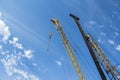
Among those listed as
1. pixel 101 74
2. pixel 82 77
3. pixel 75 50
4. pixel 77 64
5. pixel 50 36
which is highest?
pixel 50 36

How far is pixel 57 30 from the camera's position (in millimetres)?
60719

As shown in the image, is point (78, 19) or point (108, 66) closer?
point (78, 19)

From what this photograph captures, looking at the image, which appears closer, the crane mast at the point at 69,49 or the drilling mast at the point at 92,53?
the drilling mast at the point at 92,53

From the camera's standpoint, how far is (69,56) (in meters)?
56.5

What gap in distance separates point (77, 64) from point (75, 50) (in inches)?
204

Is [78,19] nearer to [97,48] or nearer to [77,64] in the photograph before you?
[77,64]

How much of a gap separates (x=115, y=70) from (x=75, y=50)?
12.7 m

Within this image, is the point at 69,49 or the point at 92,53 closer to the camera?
the point at 92,53

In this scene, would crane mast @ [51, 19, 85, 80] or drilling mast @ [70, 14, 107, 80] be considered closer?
drilling mast @ [70, 14, 107, 80]

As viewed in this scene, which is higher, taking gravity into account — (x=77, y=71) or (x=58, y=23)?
(x=58, y=23)

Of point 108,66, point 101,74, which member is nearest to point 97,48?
point 108,66

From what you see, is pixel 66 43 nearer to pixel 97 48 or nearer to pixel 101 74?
pixel 97 48

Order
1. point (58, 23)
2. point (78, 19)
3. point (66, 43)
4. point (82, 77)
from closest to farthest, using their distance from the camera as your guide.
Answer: point (78, 19) → point (82, 77) → point (66, 43) → point (58, 23)

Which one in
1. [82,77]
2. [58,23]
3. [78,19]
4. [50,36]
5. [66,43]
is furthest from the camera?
[50,36]
